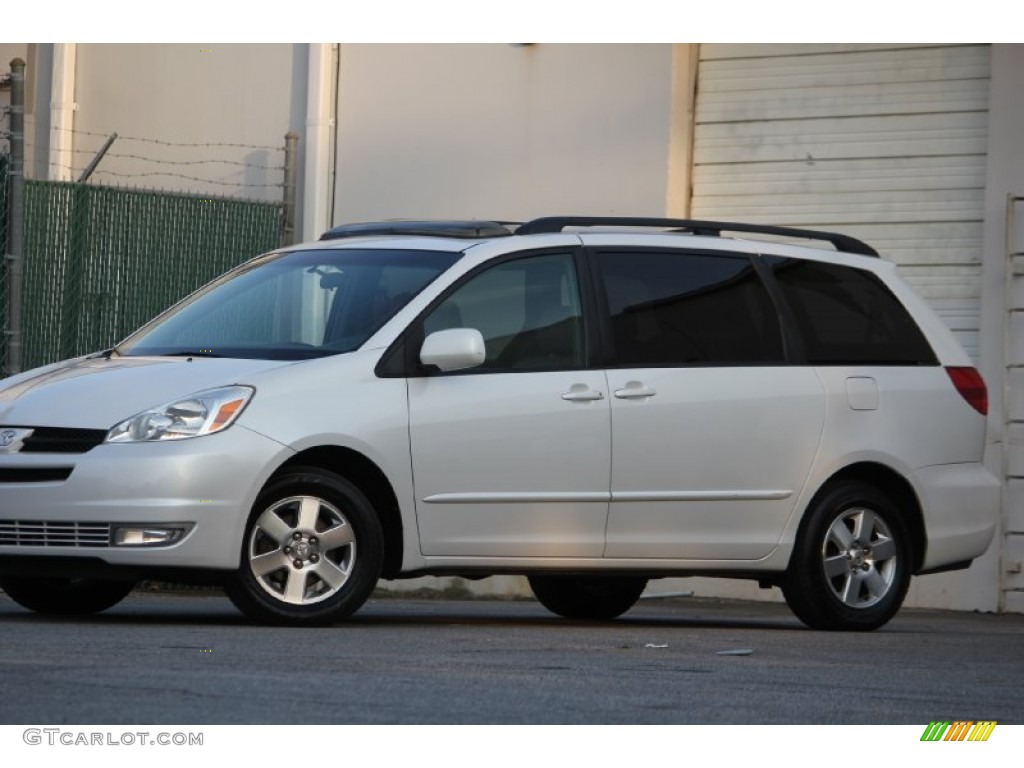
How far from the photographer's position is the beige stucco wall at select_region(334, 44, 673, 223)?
52.2 feet

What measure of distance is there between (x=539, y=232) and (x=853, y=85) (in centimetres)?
609

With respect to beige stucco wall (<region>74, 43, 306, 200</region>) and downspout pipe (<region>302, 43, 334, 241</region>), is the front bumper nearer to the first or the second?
downspout pipe (<region>302, 43, 334, 241</region>)

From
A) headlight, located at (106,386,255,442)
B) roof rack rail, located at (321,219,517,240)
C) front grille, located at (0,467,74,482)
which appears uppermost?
roof rack rail, located at (321,219,517,240)

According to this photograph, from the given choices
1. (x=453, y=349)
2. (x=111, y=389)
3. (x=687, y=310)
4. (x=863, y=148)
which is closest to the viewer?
(x=111, y=389)

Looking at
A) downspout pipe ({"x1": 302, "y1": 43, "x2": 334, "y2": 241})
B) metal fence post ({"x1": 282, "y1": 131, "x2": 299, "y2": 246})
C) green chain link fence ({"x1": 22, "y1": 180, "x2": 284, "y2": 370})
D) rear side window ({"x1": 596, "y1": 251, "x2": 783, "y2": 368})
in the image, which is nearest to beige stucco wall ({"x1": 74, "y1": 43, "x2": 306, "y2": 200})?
downspout pipe ({"x1": 302, "y1": 43, "x2": 334, "y2": 241})

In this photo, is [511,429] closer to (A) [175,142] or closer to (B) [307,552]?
(B) [307,552]

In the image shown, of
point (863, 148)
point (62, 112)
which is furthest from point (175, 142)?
point (863, 148)

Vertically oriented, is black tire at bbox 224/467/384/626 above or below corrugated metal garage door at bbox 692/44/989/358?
below

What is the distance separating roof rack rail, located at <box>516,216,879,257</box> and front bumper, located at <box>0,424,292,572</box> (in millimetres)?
1908

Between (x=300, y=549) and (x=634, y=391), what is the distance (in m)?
1.73

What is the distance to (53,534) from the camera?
8617mm

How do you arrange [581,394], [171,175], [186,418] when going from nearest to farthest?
1. [186,418]
2. [581,394]
3. [171,175]
